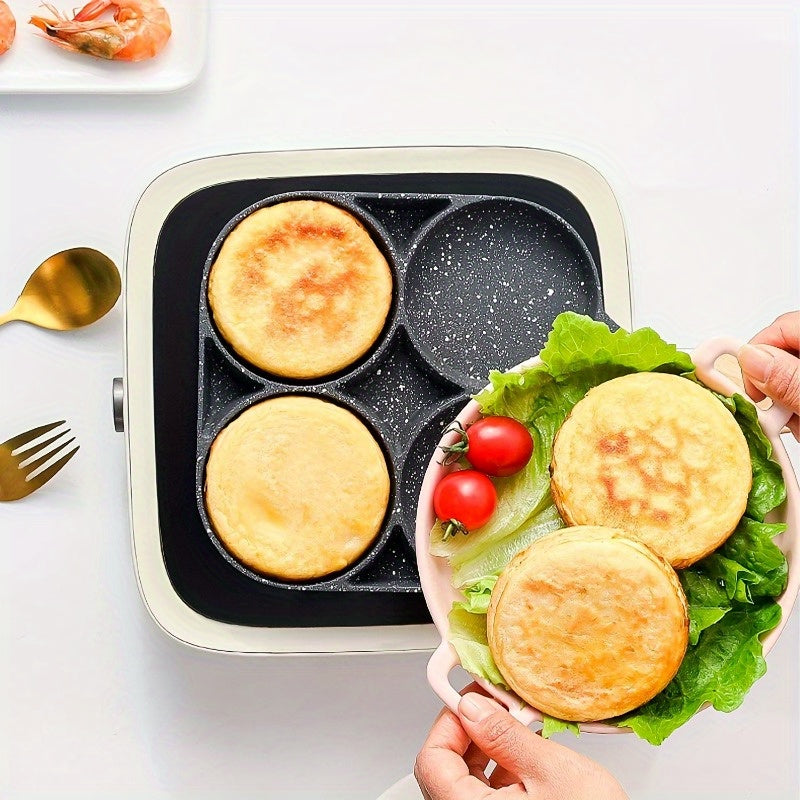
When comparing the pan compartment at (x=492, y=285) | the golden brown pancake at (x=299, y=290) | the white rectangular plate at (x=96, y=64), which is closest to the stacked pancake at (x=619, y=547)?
the pan compartment at (x=492, y=285)

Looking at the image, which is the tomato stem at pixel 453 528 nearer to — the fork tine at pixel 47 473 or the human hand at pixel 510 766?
the human hand at pixel 510 766

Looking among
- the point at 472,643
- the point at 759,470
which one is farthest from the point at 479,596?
the point at 759,470

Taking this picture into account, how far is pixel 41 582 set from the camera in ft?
7.04

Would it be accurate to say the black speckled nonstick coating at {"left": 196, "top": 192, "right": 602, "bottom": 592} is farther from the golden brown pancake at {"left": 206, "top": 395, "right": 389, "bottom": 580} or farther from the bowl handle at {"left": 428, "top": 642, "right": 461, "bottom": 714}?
the bowl handle at {"left": 428, "top": 642, "right": 461, "bottom": 714}

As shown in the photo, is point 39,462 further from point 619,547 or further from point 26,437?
point 619,547

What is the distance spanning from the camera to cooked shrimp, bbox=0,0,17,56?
2129mm

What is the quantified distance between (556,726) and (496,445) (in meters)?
0.49

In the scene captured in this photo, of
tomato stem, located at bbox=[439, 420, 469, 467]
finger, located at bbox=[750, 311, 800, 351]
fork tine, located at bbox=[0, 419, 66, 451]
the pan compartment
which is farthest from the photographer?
fork tine, located at bbox=[0, 419, 66, 451]

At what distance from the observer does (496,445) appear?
66.4 inches

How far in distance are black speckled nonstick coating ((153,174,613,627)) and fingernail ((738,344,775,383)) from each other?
0.35 m

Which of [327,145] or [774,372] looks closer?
[774,372]

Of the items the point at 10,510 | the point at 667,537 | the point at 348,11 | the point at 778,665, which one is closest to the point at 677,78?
the point at 348,11

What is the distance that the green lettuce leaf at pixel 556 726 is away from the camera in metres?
1.57

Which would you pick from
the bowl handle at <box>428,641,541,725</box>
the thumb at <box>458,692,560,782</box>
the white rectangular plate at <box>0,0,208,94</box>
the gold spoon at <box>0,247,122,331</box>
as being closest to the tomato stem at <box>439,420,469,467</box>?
the bowl handle at <box>428,641,541,725</box>
